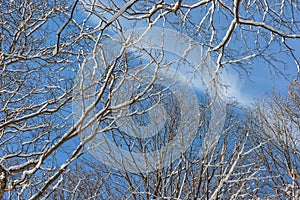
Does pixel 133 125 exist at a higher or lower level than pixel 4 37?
lower

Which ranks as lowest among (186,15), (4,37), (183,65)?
(183,65)

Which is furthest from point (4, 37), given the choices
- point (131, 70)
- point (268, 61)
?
point (268, 61)

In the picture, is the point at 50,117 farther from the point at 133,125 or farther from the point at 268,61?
the point at 268,61

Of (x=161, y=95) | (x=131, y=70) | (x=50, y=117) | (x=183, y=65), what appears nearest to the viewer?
(x=183, y=65)

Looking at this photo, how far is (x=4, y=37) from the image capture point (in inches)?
211

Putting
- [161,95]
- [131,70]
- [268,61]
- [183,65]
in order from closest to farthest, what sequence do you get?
[268,61] < [183,65] < [131,70] < [161,95]

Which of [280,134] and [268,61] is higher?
[280,134]

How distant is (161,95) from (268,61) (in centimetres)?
154

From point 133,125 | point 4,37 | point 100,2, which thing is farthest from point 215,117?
point 4,37

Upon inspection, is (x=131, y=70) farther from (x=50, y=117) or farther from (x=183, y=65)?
(x=50, y=117)

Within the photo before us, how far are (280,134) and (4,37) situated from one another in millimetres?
6729

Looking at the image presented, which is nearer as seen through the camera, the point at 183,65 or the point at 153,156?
the point at 183,65

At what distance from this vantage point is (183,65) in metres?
3.98

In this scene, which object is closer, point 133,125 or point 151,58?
point 151,58
